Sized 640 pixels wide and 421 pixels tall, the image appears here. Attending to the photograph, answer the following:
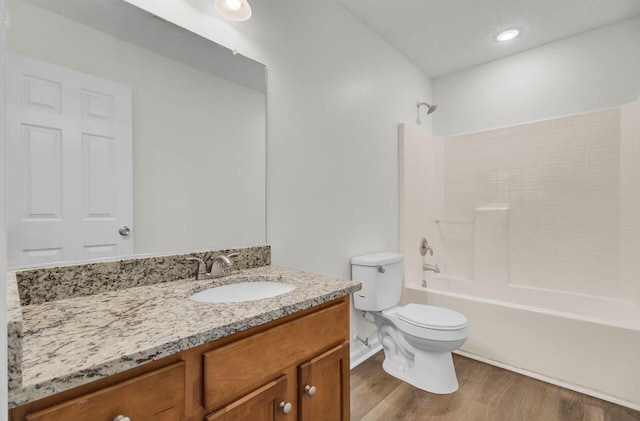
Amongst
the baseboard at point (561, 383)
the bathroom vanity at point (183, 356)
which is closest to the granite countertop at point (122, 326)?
Result: the bathroom vanity at point (183, 356)

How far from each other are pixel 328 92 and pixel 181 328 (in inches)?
66.8

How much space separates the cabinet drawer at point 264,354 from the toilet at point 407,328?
0.95 metres

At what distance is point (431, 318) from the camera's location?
197 centimetres

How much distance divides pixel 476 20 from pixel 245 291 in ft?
8.10

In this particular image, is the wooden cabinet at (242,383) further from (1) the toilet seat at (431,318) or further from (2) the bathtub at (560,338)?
(2) the bathtub at (560,338)

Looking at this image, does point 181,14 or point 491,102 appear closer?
point 181,14

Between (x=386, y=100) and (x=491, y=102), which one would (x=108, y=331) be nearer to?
(x=386, y=100)

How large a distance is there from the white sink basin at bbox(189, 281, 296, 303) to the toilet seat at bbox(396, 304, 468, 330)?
1042 mm

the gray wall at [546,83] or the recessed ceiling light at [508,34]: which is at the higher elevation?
the recessed ceiling light at [508,34]

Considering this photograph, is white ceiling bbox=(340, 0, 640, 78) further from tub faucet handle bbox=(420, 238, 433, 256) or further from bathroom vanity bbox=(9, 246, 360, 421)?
bathroom vanity bbox=(9, 246, 360, 421)

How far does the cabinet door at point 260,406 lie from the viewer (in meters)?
0.81

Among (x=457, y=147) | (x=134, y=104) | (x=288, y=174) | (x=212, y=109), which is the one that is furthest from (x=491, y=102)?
(x=134, y=104)

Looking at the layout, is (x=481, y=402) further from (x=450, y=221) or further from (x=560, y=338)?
(x=450, y=221)

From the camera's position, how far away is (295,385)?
1.01 m
